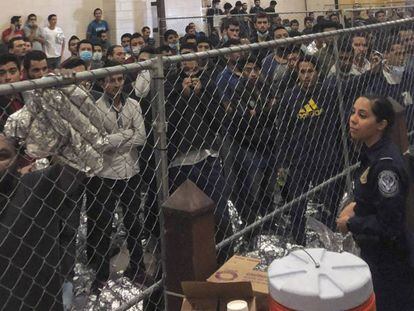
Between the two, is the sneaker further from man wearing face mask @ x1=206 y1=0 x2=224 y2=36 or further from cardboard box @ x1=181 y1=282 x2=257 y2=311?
man wearing face mask @ x1=206 y1=0 x2=224 y2=36

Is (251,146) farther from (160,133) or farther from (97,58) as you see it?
(97,58)

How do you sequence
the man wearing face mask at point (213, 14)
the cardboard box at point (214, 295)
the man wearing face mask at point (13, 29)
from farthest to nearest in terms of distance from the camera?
the man wearing face mask at point (213, 14)
the man wearing face mask at point (13, 29)
the cardboard box at point (214, 295)

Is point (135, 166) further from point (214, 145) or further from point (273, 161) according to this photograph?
point (273, 161)

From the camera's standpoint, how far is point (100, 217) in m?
3.66

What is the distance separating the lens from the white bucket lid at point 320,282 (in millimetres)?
1545

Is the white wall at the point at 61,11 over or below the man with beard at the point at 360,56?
over

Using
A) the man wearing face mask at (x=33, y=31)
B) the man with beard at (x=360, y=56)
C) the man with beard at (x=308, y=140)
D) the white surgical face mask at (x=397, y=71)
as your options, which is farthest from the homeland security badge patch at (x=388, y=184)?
the man wearing face mask at (x=33, y=31)

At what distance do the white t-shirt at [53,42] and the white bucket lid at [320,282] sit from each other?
11.6 metres

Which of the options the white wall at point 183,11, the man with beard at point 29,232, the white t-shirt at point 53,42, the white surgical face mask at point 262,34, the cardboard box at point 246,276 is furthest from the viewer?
the white wall at point 183,11

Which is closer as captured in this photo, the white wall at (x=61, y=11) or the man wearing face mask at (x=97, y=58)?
the man wearing face mask at (x=97, y=58)

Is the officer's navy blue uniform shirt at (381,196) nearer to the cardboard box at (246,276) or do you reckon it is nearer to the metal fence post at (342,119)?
the cardboard box at (246,276)

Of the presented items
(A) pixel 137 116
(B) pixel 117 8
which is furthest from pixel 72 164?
(B) pixel 117 8

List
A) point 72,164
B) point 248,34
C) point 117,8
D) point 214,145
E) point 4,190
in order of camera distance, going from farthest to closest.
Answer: point 117,8 → point 248,34 → point 214,145 → point 72,164 → point 4,190

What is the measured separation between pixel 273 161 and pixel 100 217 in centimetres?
143
